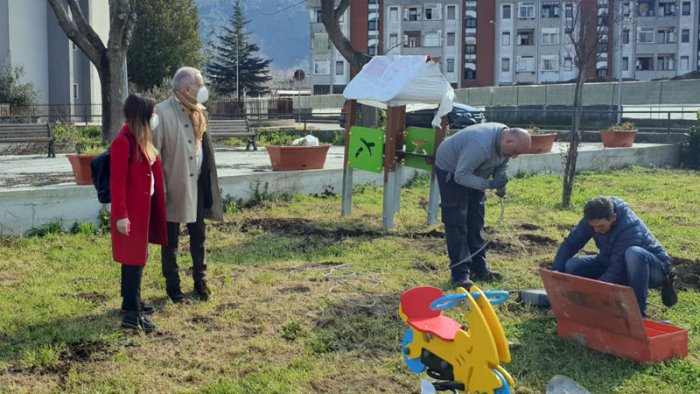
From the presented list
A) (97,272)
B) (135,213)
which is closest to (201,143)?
(135,213)

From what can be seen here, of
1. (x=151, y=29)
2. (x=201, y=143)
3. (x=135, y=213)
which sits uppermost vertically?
(x=151, y=29)

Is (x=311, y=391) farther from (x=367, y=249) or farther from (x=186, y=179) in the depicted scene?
(x=367, y=249)

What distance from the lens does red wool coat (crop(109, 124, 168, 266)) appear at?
5.54m

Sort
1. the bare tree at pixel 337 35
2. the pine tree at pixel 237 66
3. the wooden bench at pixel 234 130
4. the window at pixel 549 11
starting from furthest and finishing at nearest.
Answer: the window at pixel 549 11, the pine tree at pixel 237 66, the wooden bench at pixel 234 130, the bare tree at pixel 337 35

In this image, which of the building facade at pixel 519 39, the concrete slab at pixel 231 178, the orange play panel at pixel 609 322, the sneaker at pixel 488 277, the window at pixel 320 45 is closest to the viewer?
the orange play panel at pixel 609 322

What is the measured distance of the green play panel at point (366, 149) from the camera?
10242 mm

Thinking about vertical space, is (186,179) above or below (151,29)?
below

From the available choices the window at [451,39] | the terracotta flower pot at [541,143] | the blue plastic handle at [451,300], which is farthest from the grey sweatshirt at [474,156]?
the window at [451,39]

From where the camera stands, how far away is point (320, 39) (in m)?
80.1

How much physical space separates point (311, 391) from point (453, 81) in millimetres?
73896

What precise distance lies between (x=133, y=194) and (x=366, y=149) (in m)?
5.13

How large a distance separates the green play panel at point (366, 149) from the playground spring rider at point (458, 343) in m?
5.68

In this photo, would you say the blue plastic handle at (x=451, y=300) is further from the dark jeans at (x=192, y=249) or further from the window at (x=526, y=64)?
the window at (x=526, y=64)

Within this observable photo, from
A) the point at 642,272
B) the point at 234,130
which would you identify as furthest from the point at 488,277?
the point at 234,130
